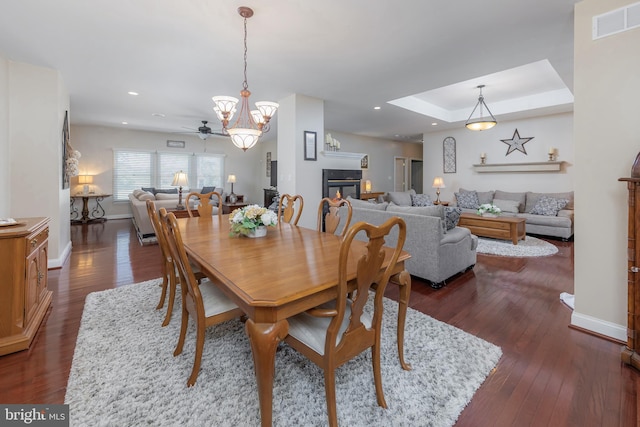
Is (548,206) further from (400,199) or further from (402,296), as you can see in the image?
(402,296)

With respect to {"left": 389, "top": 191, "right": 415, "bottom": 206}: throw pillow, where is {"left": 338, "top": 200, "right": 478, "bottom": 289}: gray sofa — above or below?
below

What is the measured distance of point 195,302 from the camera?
158 cm

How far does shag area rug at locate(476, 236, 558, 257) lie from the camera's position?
14.3 ft

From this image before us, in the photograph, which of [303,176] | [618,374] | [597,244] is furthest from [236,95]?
[618,374]

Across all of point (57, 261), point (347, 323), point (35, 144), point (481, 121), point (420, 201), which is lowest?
point (57, 261)

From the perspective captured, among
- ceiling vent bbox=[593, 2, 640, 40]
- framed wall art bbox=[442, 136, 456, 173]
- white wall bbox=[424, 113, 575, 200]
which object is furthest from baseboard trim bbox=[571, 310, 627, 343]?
framed wall art bbox=[442, 136, 456, 173]

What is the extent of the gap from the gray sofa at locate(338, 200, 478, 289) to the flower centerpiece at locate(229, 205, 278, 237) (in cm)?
168

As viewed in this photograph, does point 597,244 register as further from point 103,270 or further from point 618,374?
point 103,270

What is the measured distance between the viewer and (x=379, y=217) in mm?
3525

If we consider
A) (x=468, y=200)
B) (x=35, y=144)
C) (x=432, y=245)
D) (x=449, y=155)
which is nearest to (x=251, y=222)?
(x=432, y=245)

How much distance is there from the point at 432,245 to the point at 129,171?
869 cm

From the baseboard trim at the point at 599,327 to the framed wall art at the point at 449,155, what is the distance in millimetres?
6224

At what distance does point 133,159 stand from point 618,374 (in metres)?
10.1

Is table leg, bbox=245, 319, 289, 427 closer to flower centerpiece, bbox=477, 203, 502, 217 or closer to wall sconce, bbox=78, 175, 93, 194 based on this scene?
flower centerpiece, bbox=477, 203, 502, 217
